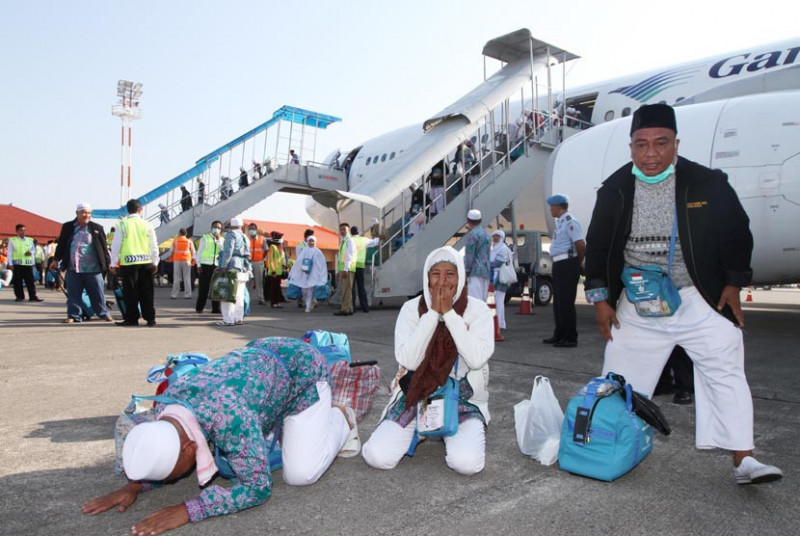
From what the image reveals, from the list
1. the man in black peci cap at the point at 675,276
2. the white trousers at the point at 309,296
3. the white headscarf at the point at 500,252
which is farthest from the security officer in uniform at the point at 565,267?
the white trousers at the point at 309,296

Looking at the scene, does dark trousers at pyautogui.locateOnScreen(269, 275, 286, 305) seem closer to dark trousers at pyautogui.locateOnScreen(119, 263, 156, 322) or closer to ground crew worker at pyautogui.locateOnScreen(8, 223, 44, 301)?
dark trousers at pyautogui.locateOnScreen(119, 263, 156, 322)

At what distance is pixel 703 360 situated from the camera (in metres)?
2.71

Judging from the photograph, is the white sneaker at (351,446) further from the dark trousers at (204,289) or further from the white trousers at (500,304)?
the dark trousers at (204,289)

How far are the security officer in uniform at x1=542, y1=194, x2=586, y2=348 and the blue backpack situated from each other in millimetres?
3490

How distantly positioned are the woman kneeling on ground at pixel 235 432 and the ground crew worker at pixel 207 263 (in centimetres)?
860

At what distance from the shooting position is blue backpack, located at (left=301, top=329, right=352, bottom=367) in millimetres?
3736

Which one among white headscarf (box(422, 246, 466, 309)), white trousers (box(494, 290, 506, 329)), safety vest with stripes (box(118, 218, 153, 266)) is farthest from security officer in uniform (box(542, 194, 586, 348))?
safety vest with stripes (box(118, 218, 153, 266))

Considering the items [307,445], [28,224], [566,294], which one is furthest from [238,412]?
[28,224]

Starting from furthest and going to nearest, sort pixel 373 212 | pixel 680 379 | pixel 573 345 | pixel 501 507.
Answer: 1. pixel 373 212
2. pixel 573 345
3. pixel 680 379
4. pixel 501 507

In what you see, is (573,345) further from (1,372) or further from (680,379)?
(1,372)

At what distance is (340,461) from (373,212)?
10.9 m

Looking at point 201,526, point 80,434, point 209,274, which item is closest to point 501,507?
point 201,526

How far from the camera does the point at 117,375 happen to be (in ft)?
16.4

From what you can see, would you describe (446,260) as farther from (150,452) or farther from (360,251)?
(360,251)
